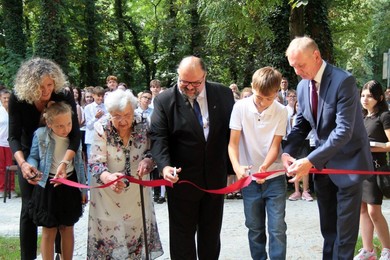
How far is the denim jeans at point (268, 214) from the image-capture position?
427 centimetres

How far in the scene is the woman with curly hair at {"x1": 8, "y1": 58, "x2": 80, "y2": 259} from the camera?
4.24 metres

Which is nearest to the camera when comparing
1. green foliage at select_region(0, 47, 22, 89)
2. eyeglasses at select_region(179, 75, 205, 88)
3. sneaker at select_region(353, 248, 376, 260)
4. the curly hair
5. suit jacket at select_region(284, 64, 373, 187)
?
suit jacket at select_region(284, 64, 373, 187)

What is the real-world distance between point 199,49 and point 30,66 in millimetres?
19535

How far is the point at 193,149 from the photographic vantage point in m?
4.11

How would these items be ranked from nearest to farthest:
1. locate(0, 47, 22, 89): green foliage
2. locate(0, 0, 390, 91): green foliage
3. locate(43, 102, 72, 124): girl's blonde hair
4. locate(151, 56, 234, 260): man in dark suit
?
locate(151, 56, 234, 260): man in dark suit → locate(43, 102, 72, 124): girl's blonde hair → locate(0, 0, 390, 91): green foliage → locate(0, 47, 22, 89): green foliage

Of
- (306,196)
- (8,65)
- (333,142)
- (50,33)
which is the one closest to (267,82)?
(333,142)

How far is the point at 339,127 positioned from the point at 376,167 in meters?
1.52

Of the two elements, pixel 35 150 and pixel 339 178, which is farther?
pixel 35 150

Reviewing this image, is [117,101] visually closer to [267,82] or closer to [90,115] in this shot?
[267,82]

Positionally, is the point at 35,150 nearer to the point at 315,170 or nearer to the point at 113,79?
the point at 315,170

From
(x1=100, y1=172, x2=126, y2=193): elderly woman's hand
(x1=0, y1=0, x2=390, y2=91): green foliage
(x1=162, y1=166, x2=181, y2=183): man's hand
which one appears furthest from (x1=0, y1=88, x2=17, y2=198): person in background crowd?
(x1=162, y1=166, x2=181, y2=183): man's hand

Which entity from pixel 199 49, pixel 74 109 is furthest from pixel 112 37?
pixel 74 109

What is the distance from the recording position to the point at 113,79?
11.6 metres

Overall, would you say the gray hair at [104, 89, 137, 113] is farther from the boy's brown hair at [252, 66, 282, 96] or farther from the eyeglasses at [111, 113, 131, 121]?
the boy's brown hair at [252, 66, 282, 96]
